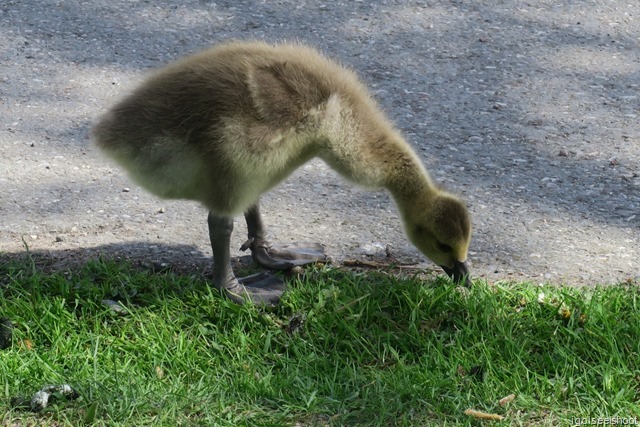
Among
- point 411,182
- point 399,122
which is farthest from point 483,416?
point 399,122

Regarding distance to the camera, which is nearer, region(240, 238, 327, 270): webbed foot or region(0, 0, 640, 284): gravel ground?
region(240, 238, 327, 270): webbed foot

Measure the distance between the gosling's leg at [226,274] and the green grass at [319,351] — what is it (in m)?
0.06

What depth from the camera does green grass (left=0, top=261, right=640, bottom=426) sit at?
3.15 meters

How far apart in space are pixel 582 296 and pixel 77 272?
6.95 ft

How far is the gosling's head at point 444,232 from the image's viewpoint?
3.73 m

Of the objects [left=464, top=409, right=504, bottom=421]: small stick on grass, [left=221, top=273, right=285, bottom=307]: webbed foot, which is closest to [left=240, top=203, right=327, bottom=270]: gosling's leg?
[left=221, top=273, right=285, bottom=307]: webbed foot

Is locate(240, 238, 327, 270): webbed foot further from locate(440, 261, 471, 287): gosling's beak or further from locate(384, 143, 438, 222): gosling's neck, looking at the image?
locate(440, 261, 471, 287): gosling's beak

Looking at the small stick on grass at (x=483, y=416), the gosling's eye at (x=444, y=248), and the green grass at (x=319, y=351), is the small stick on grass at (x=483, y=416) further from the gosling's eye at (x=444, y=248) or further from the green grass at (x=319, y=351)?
the gosling's eye at (x=444, y=248)

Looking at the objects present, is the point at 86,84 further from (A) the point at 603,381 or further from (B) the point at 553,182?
(A) the point at 603,381

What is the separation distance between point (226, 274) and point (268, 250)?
400mm

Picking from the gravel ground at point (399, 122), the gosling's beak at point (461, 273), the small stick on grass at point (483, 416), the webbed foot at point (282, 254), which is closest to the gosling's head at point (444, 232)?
the gosling's beak at point (461, 273)

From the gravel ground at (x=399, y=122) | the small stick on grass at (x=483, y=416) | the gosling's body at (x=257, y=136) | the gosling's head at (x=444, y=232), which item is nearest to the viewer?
the small stick on grass at (x=483, y=416)

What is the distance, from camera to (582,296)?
3.79 meters

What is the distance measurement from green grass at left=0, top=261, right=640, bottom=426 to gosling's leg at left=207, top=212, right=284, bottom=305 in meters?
0.06
